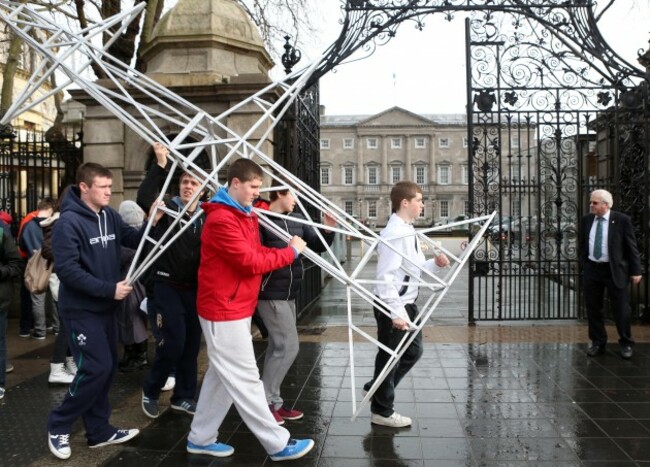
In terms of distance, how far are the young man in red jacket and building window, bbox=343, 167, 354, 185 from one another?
8646 cm

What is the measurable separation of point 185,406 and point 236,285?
1760 mm

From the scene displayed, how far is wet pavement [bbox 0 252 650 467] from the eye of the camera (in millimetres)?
4422

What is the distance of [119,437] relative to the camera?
183 inches

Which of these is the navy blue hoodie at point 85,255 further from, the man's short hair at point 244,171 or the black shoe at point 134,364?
the black shoe at point 134,364

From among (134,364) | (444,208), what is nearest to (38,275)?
(134,364)

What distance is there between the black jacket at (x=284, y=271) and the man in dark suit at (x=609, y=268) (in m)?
3.85

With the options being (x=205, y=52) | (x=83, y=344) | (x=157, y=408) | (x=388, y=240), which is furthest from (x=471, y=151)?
(x=83, y=344)

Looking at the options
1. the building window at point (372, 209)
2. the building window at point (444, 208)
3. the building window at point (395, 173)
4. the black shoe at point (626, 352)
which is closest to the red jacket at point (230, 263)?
the black shoe at point (626, 352)

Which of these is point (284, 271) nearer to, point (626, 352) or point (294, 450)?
point (294, 450)

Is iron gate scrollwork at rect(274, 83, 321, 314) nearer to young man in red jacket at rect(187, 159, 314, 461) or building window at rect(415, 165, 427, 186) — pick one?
young man in red jacket at rect(187, 159, 314, 461)

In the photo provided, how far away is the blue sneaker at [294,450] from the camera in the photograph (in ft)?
14.1

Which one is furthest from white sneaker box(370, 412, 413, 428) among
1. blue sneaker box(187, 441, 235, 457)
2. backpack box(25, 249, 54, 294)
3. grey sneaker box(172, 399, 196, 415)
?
backpack box(25, 249, 54, 294)

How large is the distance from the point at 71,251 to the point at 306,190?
5.47 ft

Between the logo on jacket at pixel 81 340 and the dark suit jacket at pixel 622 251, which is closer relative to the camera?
the logo on jacket at pixel 81 340
